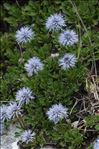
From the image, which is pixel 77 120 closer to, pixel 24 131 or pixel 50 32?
pixel 24 131

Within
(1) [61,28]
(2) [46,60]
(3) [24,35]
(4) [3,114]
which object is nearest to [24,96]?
(4) [3,114]

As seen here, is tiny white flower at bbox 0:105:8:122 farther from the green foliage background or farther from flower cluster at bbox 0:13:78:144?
the green foliage background

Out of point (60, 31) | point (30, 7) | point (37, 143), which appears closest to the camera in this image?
point (37, 143)

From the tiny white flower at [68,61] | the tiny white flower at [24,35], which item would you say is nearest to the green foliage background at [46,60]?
the tiny white flower at [68,61]

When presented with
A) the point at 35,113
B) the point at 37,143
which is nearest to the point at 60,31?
the point at 35,113

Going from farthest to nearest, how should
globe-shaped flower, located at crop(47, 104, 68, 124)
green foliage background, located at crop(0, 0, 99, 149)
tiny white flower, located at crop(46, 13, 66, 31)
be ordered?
1. tiny white flower, located at crop(46, 13, 66, 31)
2. green foliage background, located at crop(0, 0, 99, 149)
3. globe-shaped flower, located at crop(47, 104, 68, 124)

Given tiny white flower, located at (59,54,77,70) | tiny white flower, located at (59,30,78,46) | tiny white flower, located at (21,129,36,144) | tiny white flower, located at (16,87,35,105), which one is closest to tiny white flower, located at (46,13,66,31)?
tiny white flower, located at (59,30,78,46)

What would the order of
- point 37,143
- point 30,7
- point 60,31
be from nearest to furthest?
point 37,143 → point 60,31 → point 30,7
